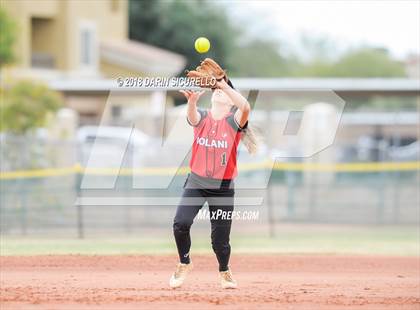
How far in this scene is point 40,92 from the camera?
80.1ft

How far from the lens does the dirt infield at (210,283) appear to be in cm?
906

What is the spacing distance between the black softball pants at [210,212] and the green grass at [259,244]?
15.3 feet

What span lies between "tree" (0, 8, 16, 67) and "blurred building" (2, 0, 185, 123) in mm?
2517

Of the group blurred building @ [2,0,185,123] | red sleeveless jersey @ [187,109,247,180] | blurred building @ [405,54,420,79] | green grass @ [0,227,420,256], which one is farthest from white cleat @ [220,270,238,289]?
blurred building @ [405,54,420,79]

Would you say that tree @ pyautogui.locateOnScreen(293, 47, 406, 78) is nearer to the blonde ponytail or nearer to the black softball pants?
the blonde ponytail

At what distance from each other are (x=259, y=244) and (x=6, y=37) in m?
15.9

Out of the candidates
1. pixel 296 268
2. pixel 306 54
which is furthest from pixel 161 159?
pixel 306 54

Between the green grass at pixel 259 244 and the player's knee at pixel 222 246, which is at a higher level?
the player's knee at pixel 222 246

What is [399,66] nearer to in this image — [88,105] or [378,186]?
[88,105]

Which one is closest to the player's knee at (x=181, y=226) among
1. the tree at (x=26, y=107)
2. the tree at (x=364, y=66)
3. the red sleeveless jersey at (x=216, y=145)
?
the red sleeveless jersey at (x=216, y=145)

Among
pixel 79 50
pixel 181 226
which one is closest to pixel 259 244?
pixel 181 226

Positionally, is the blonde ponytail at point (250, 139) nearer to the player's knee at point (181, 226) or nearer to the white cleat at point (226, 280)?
the player's knee at point (181, 226)

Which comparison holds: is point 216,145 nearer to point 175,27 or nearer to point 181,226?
point 181,226

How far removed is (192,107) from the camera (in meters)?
9.55
